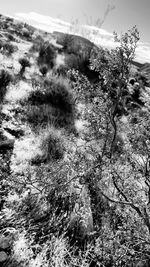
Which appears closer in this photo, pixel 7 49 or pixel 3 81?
pixel 3 81

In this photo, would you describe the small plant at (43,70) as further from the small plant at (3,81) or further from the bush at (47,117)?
the bush at (47,117)

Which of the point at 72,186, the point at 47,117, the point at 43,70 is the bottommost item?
the point at 72,186

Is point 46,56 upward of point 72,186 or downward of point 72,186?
upward

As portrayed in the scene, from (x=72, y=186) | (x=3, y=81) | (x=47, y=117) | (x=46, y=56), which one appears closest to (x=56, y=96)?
(x=47, y=117)

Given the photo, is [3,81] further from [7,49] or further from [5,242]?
[5,242]

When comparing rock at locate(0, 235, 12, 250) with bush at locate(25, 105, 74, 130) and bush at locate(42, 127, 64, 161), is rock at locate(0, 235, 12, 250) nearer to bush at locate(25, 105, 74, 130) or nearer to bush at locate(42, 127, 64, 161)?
bush at locate(42, 127, 64, 161)

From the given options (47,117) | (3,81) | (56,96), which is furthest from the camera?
(56,96)

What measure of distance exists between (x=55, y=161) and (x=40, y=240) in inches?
66.9

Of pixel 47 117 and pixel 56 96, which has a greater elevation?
pixel 56 96

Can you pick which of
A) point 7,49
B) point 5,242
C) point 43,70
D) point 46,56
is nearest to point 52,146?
point 5,242

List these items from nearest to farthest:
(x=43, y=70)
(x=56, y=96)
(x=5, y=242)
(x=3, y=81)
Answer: (x=5, y=242)
(x=3, y=81)
(x=56, y=96)
(x=43, y=70)

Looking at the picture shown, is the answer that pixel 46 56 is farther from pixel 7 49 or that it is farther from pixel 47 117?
pixel 47 117

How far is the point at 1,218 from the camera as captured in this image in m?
2.71

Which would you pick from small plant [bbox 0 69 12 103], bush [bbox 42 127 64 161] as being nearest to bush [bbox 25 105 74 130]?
bush [bbox 42 127 64 161]
